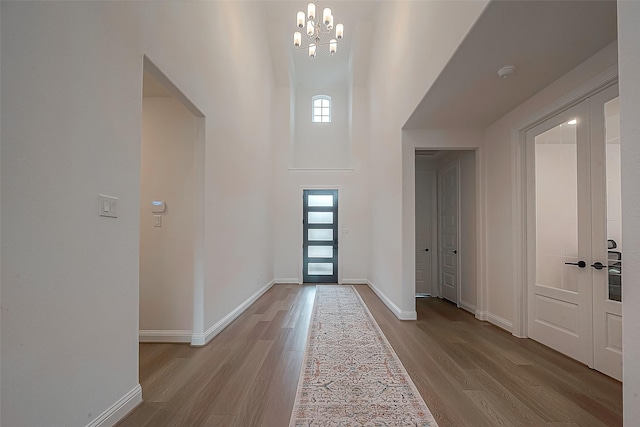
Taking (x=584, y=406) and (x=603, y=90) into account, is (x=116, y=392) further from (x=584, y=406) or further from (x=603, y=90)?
(x=603, y=90)

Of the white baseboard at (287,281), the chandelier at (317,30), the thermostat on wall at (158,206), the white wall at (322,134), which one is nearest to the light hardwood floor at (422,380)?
the thermostat on wall at (158,206)

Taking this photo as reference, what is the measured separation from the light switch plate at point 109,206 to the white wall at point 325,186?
567 cm

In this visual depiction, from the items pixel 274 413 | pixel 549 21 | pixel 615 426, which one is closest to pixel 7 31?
pixel 274 413

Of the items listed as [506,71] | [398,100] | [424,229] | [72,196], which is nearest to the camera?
[72,196]

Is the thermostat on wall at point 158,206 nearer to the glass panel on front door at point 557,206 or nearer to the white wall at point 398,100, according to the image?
the white wall at point 398,100

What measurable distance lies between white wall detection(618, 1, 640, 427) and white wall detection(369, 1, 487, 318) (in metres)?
1.00

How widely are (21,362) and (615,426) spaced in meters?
2.99

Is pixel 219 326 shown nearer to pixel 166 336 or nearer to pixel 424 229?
pixel 166 336

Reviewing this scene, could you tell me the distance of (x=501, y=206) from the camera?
4.03 m

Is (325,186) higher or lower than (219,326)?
higher

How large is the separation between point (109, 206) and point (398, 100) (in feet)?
12.5

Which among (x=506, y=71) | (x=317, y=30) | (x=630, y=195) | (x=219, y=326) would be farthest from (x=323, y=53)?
(x=630, y=195)

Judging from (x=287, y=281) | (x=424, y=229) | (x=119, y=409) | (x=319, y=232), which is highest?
(x=424, y=229)

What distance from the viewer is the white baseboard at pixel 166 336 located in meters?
3.37
